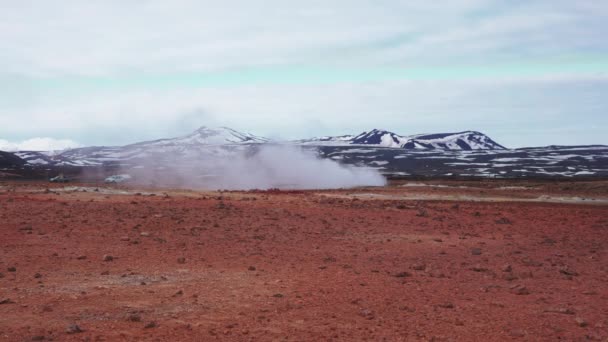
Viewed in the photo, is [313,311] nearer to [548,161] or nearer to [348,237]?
[348,237]

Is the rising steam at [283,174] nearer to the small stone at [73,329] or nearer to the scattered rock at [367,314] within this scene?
the scattered rock at [367,314]

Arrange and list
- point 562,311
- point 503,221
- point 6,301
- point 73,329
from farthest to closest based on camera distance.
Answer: point 503,221 → point 562,311 → point 6,301 → point 73,329

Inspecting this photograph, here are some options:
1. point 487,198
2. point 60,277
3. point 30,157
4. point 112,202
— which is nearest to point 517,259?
point 60,277

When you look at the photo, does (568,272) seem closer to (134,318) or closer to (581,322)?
(581,322)

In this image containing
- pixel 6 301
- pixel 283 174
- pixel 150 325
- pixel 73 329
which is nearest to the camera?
pixel 73 329

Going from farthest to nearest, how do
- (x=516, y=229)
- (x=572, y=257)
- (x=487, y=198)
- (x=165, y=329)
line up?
(x=487, y=198) < (x=516, y=229) < (x=572, y=257) < (x=165, y=329)

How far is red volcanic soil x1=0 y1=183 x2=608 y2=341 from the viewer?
8586 mm

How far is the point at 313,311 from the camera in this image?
9.43m

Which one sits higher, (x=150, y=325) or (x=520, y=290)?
(x=150, y=325)

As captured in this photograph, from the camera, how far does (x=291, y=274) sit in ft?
40.7

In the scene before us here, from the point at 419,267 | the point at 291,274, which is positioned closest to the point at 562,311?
the point at 419,267

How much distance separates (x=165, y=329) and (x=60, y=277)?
423 cm

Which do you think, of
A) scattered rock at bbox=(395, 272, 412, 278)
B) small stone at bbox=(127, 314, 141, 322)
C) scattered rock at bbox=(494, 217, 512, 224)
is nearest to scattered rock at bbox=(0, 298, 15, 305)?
small stone at bbox=(127, 314, 141, 322)

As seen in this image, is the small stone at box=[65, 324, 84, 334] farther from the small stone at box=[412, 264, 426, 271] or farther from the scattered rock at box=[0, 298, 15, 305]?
the small stone at box=[412, 264, 426, 271]
